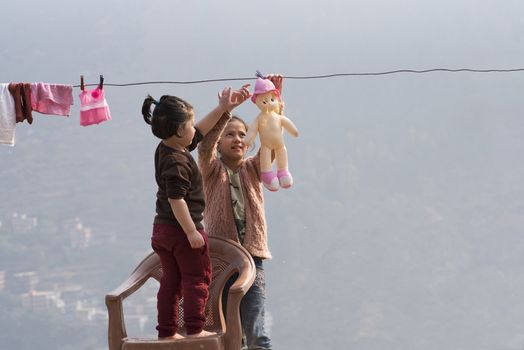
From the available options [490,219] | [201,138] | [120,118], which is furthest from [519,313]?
[201,138]

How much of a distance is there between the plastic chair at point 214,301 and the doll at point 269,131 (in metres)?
0.33

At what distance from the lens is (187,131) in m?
3.58

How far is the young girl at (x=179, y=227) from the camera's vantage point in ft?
11.5

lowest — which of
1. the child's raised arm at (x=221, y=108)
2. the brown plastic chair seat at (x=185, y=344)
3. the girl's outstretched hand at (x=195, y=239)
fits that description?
the brown plastic chair seat at (x=185, y=344)

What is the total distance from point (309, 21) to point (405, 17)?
944 centimetres

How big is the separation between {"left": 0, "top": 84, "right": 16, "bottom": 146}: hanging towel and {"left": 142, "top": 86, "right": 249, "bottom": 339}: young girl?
1080 mm

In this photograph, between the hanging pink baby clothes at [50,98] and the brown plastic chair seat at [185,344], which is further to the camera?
the hanging pink baby clothes at [50,98]

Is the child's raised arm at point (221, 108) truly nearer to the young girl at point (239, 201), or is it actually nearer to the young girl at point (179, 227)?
the young girl at point (239, 201)

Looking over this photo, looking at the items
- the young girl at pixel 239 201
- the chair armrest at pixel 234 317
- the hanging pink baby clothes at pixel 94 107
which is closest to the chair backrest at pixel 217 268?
the young girl at pixel 239 201

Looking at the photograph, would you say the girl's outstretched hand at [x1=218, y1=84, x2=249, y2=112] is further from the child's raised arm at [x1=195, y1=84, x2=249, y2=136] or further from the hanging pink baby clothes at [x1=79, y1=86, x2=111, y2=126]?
the hanging pink baby clothes at [x1=79, y1=86, x2=111, y2=126]

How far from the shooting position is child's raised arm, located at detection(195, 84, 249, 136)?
12.8 ft

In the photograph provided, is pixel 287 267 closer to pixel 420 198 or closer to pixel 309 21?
pixel 420 198

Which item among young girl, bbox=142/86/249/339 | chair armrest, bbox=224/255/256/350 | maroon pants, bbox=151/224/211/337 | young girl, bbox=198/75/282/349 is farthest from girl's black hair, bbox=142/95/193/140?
chair armrest, bbox=224/255/256/350

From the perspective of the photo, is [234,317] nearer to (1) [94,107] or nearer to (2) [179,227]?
(2) [179,227]
